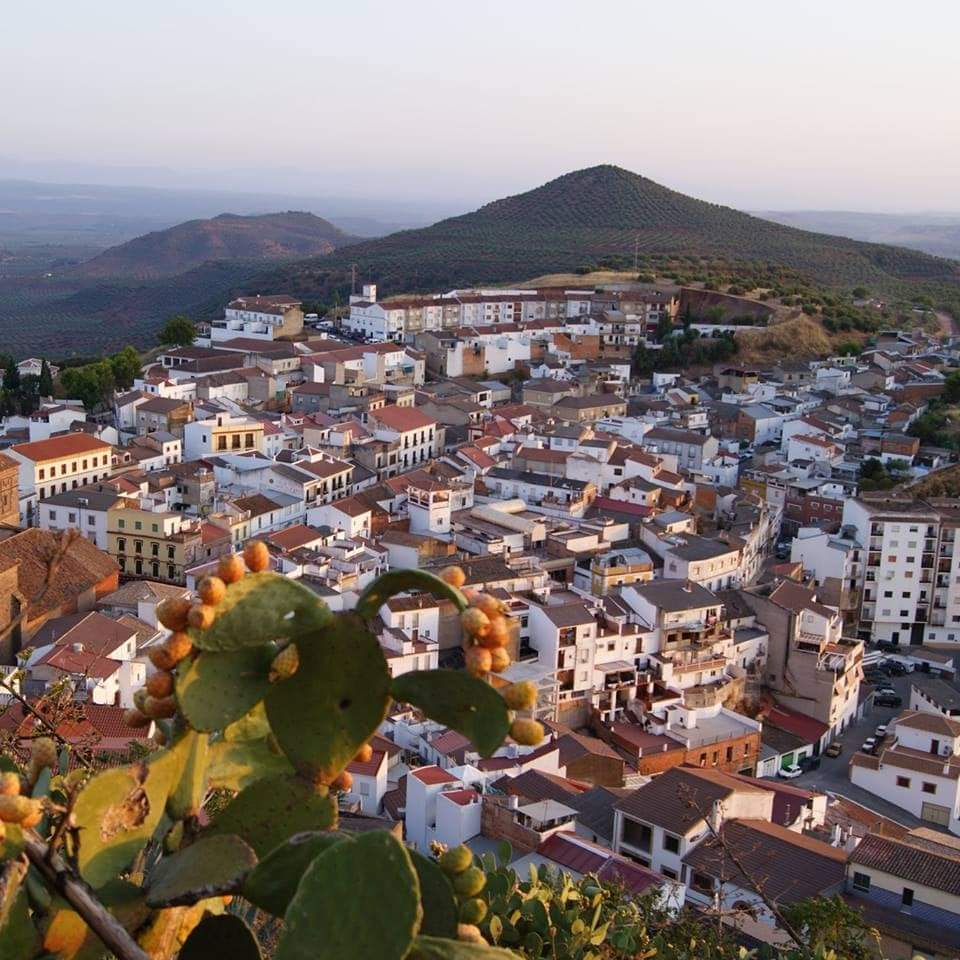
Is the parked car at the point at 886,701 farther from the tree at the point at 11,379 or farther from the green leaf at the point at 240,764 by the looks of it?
the tree at the point at 11,379

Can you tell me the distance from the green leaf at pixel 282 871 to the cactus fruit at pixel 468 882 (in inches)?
10.8

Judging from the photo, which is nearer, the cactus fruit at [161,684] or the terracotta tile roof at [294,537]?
the cactus fruit at [161,684]

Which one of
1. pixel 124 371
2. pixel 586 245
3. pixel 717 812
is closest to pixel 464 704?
pixel 717 812

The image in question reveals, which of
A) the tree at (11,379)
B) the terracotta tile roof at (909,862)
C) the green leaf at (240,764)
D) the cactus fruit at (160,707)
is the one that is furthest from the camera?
the tree at (11,379)

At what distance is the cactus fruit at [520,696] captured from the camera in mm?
2293

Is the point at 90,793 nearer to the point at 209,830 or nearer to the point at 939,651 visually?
the point at 209,830

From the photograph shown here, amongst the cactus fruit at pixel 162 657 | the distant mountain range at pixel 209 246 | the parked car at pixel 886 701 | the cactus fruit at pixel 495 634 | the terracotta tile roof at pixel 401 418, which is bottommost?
the parked car at pixel 886 701

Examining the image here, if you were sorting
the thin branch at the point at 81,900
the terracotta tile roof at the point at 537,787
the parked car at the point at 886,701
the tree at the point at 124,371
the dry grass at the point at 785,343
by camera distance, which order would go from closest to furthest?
1. the thin branch at the point at 81,900
2. the terracotta tile roof at the point at 537,787
3. the parked car at the point at 886,701
4. the tree at the point at 124,371
5. the dry grass at the point at 785,343

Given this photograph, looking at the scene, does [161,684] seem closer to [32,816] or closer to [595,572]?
[32,816]

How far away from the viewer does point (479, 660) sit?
7.68 ft

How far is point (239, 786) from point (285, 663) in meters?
0.40

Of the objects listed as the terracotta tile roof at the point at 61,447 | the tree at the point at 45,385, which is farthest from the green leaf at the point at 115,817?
the tree at the point at 45,385

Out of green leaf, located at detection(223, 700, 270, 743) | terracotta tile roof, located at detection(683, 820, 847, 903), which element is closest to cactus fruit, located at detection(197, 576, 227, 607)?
green leaf, located at detection(223, 700, 270, 743)

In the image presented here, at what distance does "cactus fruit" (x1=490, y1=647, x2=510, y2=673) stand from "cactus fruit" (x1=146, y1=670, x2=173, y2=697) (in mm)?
640
